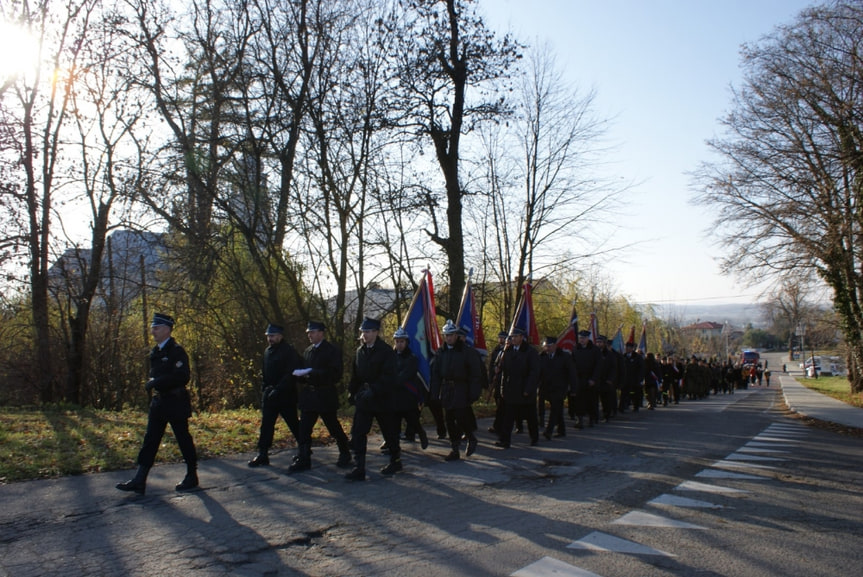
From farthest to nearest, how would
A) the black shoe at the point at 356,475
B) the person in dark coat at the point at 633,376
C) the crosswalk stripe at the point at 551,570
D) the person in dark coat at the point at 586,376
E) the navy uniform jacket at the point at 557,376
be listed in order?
the person in dark coat at the point at 633,376, the person in dark coat at the point at 586,376, the navy uniform jacket at the point at 557,376, the black shoe at the point at 356,475, the crosswalk stripe at the point at 551,570

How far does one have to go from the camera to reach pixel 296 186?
1780 centimetres

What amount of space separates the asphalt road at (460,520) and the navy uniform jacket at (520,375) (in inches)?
59.9

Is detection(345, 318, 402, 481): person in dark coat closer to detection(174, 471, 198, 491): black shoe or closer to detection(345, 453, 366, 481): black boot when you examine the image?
detection(345, 453, 366, 481): black boot

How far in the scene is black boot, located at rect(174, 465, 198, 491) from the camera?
23.7 ft

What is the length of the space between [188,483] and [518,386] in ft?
18.3

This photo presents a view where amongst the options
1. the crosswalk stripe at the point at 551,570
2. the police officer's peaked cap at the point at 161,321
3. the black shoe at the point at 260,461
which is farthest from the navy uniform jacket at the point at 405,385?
the crosswalk stripe at the point at 551,570

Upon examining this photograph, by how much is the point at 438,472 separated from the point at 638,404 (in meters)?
13.5

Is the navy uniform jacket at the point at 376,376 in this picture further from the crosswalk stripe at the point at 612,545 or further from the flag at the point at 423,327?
the crosswalk stripe at the point at 612,545

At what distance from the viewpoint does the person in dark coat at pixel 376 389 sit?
27.2 ft

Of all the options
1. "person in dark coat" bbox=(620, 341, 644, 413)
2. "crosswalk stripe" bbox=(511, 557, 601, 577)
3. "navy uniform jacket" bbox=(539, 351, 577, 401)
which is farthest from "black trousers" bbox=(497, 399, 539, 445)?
"person in dark coat" bbox=(620, 341, 644, 413)

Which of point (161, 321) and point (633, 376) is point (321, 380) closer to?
point (161, 321)

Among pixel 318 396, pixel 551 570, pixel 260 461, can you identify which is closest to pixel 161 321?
pixel 318 396

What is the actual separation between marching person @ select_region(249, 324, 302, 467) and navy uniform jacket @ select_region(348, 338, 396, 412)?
2.95 ft

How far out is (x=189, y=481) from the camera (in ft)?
23.9
